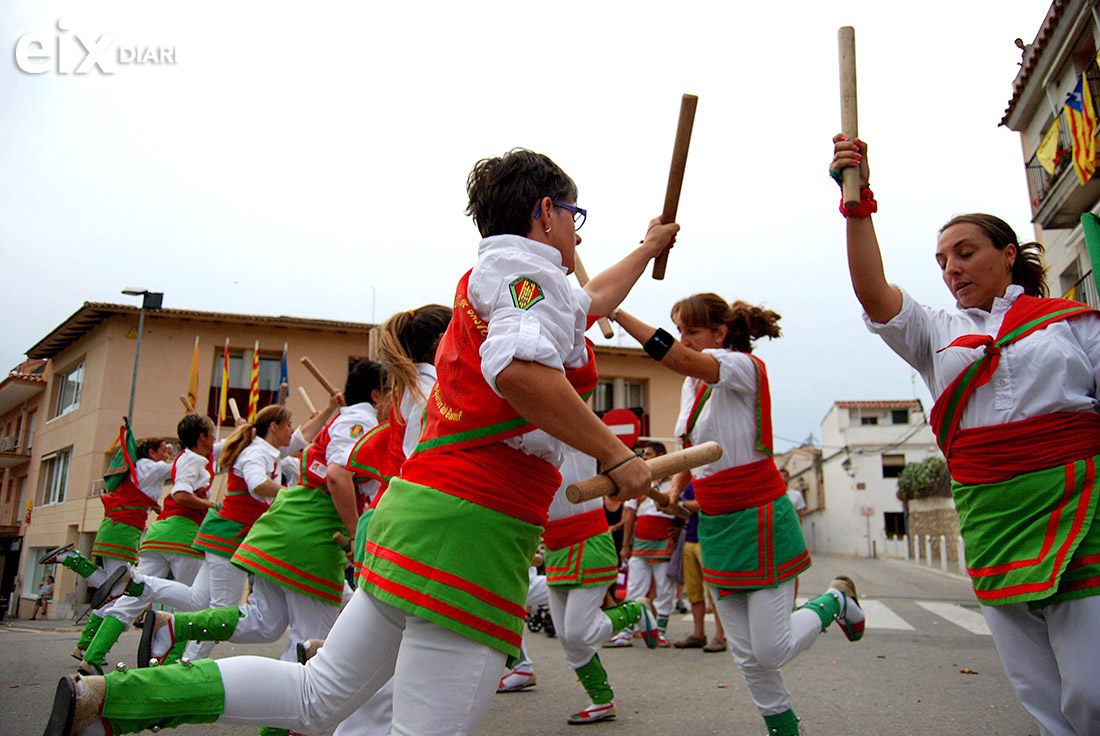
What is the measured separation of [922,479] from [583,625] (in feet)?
128

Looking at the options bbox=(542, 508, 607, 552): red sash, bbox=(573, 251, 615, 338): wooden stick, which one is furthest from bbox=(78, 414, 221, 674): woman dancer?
bbox=(573, 251, 615, 338): wooden stick

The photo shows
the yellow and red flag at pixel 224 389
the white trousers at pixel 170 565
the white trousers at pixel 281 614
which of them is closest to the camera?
the white trousers at pixel 281 614

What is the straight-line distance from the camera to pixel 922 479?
38938 millimetres

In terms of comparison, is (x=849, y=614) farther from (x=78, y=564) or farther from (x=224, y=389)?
(x=224, y=389)

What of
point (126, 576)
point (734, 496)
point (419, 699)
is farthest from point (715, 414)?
point (126, 576)

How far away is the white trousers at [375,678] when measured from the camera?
1.89m

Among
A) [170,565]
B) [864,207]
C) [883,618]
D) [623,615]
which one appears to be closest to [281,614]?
[623,615]

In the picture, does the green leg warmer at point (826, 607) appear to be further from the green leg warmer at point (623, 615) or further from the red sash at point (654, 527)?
the red sash at point (654, 527)

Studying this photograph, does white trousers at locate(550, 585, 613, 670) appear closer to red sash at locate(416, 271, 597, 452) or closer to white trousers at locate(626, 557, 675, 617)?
red sash at locate(416, 271, 597, 452)

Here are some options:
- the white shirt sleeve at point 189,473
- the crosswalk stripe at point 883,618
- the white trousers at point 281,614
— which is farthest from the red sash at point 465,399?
the crosswalk stripe at point 883,618

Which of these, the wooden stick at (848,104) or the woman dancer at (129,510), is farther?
the woman dancer at (129,510)

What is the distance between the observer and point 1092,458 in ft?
8.09

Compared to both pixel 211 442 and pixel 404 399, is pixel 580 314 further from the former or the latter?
pixel 211 442

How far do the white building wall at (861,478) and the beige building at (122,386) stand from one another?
22228 millimetres
